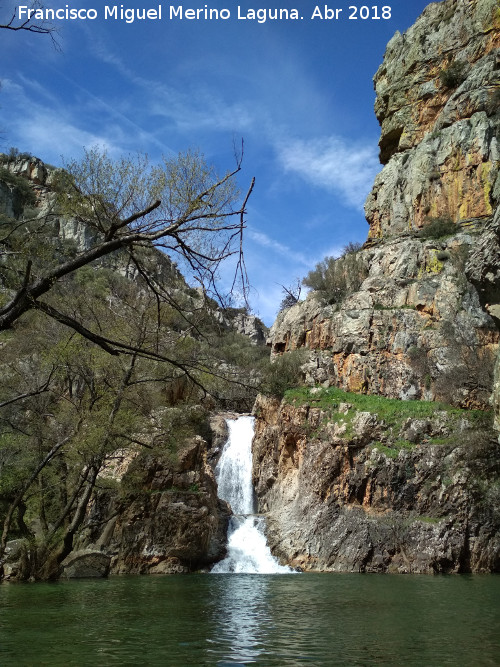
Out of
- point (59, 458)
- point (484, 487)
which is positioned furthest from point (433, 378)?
point (59, 458)

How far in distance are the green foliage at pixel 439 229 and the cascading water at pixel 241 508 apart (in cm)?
1704

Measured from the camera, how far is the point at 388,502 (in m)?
24.8

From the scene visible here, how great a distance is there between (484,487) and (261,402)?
13444 mm

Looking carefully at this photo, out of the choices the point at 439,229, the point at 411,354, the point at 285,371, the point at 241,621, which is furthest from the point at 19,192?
the point at 241,621

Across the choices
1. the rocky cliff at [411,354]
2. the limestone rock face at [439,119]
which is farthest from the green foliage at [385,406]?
the limestone rock face at [439,119]

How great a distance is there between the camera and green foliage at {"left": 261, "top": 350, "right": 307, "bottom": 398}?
107 ft

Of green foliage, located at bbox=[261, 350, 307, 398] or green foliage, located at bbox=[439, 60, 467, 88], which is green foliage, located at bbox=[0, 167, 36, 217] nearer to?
green foliage, located at bbox=[261, 350, 307, 398]

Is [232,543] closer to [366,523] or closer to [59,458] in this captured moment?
[366,523]

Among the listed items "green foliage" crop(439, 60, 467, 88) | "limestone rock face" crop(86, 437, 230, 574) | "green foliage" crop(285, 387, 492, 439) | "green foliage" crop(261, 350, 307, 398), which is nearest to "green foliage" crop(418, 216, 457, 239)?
"green foliage" crop(261, 350, 307, 398)

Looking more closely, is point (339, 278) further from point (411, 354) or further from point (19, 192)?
point (19, 192)

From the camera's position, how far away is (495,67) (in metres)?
40.1

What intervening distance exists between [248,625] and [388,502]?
55.0ft

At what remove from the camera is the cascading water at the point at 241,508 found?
25016mm

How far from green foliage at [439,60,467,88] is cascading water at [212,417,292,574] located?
29.7 metres
